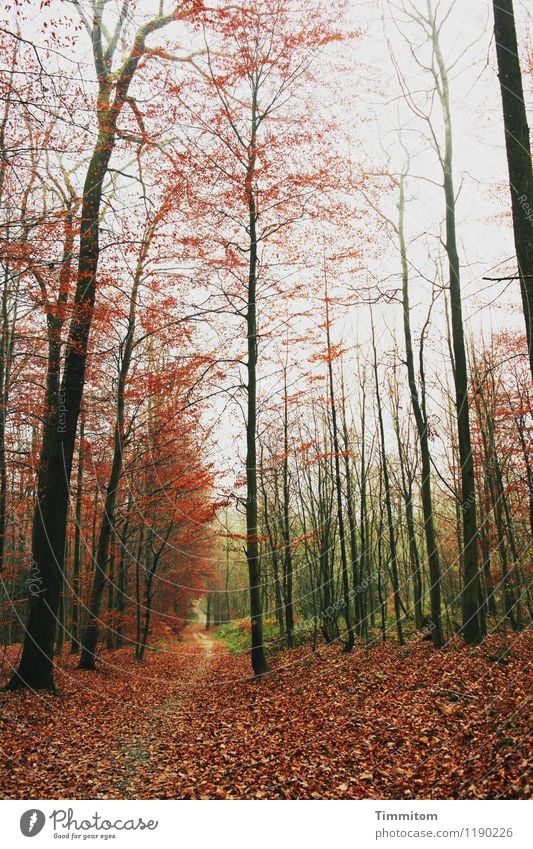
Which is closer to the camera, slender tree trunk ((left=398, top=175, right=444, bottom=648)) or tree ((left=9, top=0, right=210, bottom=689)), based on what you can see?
tree ((left=9, top=0, right=210, bottom=689))

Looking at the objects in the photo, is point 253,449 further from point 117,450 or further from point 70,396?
point 117,450

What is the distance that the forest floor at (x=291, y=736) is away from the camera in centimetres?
471

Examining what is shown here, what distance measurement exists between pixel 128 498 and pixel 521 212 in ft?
47.0

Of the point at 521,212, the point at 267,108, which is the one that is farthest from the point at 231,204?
the point at 521,212

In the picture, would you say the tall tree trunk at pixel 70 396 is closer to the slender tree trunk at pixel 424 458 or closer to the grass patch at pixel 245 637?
the slender tree trunk at pixel 424 458

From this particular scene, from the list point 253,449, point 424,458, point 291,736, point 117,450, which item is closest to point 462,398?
point 424,458

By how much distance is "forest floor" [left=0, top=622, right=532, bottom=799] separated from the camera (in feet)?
15.5

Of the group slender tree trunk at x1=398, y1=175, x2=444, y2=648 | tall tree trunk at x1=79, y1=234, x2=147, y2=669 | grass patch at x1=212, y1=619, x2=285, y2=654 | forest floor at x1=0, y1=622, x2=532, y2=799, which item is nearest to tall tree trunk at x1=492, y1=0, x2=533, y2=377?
forest floor at x1=0, y1=622, x2=532, y2=799

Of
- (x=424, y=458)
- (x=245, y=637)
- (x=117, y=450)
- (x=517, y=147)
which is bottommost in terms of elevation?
(x=245, y=637)

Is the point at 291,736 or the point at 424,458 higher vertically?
the point at 424,458

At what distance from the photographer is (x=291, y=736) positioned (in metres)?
6.33

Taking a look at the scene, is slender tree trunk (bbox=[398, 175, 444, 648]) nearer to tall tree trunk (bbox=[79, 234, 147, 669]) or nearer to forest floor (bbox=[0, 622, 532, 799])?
forest floor (bbox=[0, 622, 532, 799])

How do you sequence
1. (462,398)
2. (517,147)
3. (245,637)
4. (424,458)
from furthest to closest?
(245,637)
(424,458)
(462,398)
(517,147)
